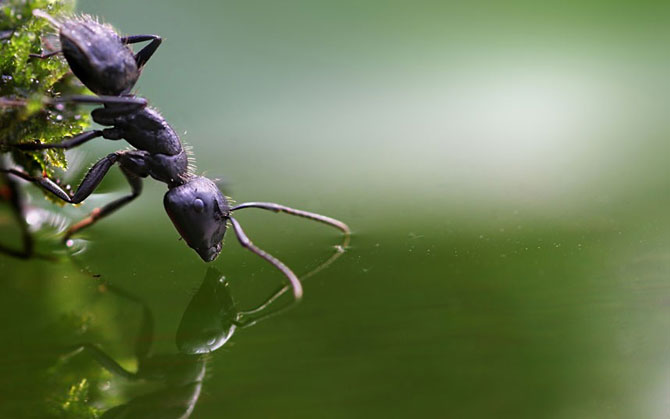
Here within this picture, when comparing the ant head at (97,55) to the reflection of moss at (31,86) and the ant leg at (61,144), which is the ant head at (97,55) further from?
the ant leg at (61,144)

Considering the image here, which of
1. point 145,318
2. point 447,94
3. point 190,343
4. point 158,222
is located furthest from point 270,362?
point 447,94

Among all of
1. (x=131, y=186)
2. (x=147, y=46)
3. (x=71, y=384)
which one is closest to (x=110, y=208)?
(x=131, y=186)

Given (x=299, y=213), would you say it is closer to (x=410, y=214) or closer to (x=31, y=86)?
(x=410, y=214)

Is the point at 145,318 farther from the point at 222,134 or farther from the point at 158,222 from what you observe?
the point at 222,134

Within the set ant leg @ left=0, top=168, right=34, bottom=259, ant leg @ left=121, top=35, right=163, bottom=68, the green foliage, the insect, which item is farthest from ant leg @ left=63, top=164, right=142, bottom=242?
the green foliage

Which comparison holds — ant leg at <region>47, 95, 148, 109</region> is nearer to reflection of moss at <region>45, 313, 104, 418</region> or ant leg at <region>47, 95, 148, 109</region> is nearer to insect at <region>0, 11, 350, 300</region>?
insect at <region>0, 11, 350, 300</region>

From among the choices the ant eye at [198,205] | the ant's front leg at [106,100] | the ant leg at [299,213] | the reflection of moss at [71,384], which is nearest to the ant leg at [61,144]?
the ant's front leg at [106,100]

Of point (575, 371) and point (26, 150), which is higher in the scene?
point (575, 371)
